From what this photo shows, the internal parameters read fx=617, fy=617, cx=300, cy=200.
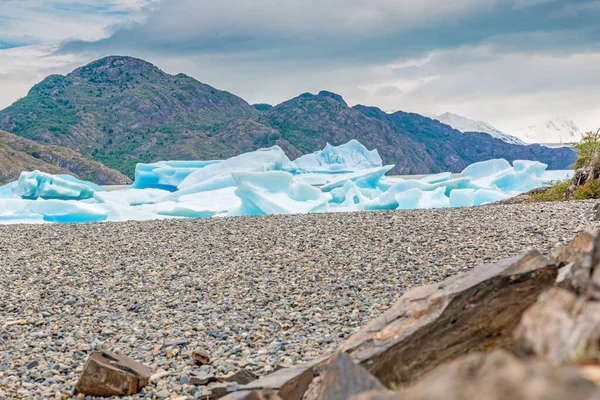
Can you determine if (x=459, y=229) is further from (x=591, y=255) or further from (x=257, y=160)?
(x=257, y=160)

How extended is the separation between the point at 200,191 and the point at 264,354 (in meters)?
32.6

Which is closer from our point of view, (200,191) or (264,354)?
(264,354)

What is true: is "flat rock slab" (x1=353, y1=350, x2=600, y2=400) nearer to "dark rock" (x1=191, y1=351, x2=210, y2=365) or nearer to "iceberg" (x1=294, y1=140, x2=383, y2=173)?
"dark rock" (x1=191, y1=351, x2=210, y2=365)

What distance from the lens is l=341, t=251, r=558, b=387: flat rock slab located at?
389 cm

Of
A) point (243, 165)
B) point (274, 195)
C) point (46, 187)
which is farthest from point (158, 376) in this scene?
point (243, 165)

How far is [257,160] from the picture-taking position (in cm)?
4266

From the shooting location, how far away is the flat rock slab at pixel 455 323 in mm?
3891

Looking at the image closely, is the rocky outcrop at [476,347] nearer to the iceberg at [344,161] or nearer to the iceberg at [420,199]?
the iceberg at [420,199]

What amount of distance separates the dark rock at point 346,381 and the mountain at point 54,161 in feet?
296

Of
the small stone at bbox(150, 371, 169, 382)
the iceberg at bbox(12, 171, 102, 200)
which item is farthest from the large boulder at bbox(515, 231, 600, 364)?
the iceberg at bbox(12, 171, 102, 200)

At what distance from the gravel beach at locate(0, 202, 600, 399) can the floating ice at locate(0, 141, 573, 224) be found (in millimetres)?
11599

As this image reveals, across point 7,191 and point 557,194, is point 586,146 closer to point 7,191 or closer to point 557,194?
point 557,194

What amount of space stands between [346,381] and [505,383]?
135 centimetres

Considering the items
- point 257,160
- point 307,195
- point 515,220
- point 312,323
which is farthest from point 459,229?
point 257,160
